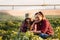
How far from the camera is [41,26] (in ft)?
4.95

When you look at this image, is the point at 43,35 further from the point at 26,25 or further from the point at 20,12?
the point at 20,12

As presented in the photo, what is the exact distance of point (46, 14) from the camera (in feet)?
4.99

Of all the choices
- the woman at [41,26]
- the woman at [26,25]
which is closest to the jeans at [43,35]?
the woman at [41,26]

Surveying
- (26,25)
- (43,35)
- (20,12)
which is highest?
(20,12)

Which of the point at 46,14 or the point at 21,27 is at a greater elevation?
the point at 46,14

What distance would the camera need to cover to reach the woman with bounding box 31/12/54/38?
149 centimetres

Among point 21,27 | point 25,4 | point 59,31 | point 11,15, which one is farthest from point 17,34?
point 59,31

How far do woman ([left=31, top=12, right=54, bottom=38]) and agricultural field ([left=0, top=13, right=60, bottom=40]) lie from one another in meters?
0.04

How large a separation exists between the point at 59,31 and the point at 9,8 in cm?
60

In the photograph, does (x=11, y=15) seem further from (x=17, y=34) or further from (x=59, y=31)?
(x=59, y=31)

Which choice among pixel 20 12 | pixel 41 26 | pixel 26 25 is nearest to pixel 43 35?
pixel 41 26

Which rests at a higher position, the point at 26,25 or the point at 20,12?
the point at 20,12

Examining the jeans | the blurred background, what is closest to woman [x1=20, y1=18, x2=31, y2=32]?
the blurred background

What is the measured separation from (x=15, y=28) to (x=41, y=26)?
0.28m
